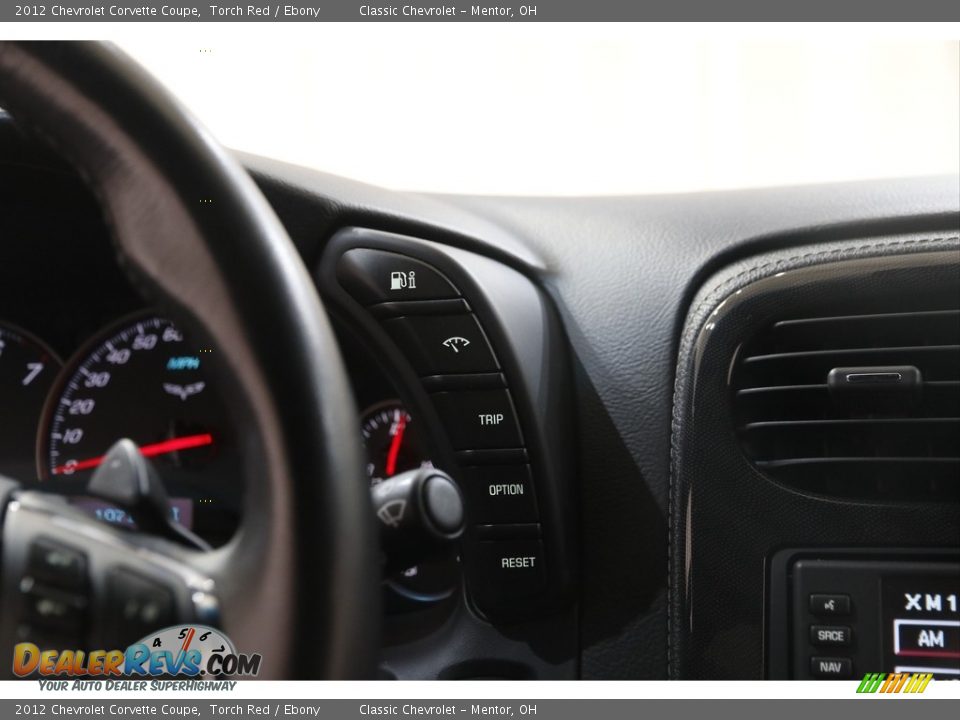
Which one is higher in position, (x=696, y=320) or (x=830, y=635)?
(x=696, y=320)

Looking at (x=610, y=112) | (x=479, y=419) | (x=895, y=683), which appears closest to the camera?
(x=895, y=683)

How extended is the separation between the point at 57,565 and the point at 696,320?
2.22 ft

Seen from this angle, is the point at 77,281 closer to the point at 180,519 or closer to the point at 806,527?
the point at 180,519

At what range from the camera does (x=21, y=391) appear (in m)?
1.25

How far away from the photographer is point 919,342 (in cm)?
91

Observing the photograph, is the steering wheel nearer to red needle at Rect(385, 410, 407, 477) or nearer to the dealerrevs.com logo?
the dealerrevs.com logo

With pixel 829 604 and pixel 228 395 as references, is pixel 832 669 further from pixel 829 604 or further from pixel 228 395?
pixel 228 395

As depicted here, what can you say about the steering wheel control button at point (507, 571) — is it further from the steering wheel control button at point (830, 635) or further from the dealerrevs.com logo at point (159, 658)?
the dealerrevs.com logo at point (159, 658)

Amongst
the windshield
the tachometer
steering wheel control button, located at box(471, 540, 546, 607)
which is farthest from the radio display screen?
the tachometer

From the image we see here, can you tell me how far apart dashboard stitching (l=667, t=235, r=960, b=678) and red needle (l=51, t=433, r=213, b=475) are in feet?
1.88

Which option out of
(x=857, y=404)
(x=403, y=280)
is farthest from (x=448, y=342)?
(x=857, y=404)

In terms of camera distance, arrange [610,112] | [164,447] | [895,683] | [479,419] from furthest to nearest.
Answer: [610,112], [164,447], [479,419], [895,683]
